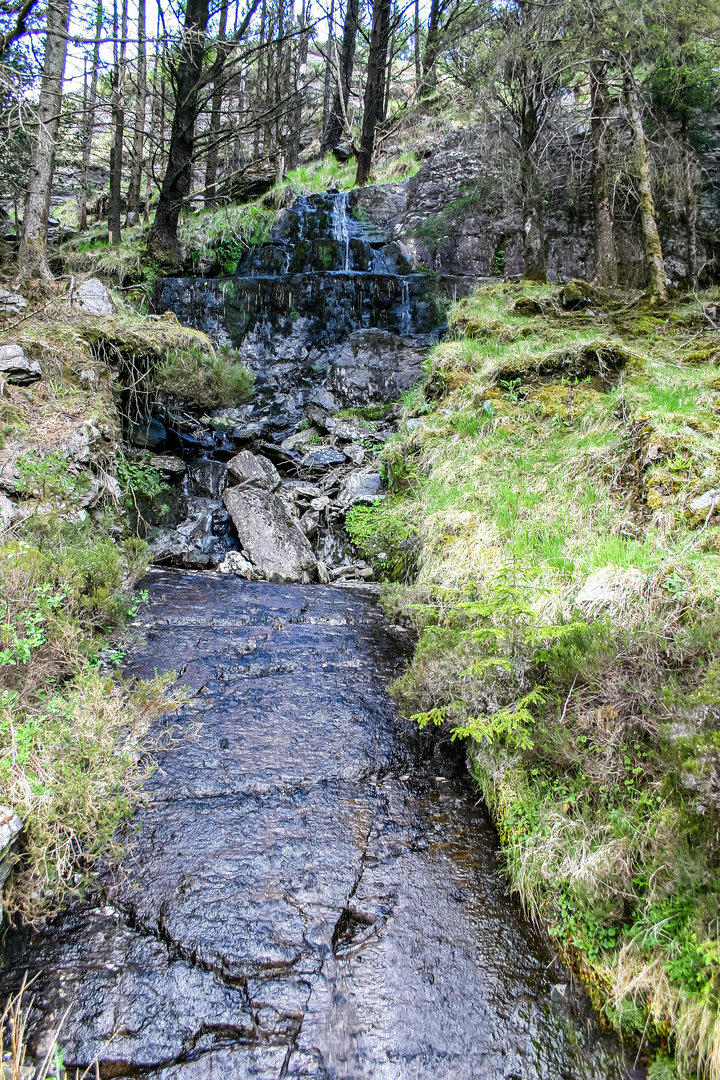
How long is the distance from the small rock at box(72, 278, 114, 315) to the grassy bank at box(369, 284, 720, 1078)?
4975 millimetres

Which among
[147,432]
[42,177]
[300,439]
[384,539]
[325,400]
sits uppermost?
[42,177]

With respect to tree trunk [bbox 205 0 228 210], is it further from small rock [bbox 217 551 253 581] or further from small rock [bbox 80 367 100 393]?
small rock [bbox 217 551 253 581]

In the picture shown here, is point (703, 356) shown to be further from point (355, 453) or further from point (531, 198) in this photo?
point (531, 198)

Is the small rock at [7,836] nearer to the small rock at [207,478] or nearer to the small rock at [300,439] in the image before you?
the small rock at [207,478]

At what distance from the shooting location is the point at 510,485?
5.31m

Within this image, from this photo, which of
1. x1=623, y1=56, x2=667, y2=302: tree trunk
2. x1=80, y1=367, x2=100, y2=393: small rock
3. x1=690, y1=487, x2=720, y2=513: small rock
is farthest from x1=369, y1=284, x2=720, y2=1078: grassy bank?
x1=80, y1=367, x2=100, y2=393: small rock

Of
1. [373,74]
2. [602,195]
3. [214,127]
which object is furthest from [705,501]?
[214,127]

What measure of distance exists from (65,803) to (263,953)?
1.09m

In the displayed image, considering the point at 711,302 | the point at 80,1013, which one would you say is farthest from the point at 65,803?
the point at 711,302

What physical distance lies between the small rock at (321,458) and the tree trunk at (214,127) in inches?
212

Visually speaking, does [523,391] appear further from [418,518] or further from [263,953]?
[263,953]

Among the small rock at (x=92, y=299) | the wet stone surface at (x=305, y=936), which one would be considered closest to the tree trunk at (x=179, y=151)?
the small rock at (x=92, y=299)

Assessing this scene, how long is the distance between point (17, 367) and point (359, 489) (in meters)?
4.57

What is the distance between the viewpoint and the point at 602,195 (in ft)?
31.5
